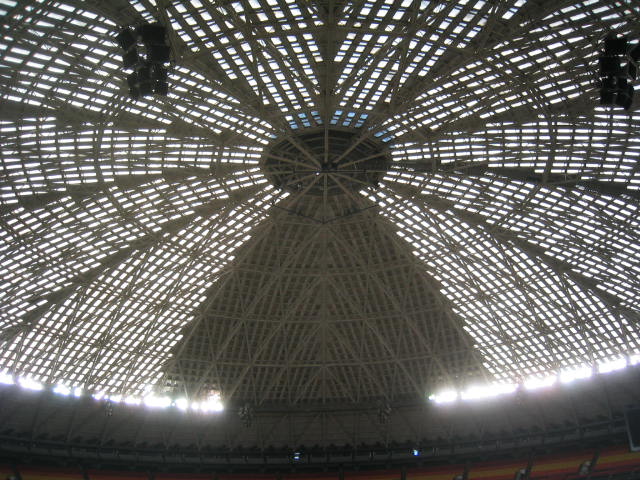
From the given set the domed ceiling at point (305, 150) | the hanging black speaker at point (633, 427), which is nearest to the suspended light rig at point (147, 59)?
the domed ceiling at point (305, 150)

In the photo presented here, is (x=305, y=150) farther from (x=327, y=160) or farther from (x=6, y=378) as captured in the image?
(x=6, y=378)

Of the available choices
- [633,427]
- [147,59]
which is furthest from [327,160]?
[633,427]

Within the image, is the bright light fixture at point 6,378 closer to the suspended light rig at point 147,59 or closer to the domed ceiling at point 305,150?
the domed ceiling at point 305,150

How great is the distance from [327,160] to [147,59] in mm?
18957

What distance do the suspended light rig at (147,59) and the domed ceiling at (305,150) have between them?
440 cm

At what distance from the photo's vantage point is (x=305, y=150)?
39.0 m

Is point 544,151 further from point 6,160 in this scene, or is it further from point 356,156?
point 6,160

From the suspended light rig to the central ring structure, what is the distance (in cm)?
1646

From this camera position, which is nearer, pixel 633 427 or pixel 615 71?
pixel 615 71

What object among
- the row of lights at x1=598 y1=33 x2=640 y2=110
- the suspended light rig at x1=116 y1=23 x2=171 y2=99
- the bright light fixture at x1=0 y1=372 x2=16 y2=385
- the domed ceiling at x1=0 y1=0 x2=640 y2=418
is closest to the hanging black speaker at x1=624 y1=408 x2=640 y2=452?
the domed ceiling at x1=0 y1=0 x2=640 y2=418

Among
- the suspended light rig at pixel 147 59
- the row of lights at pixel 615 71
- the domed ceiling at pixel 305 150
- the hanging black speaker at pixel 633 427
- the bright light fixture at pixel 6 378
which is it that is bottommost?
the hanging black speaker at pixel 633 427

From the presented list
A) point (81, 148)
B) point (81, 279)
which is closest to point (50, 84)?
point (81, 148)

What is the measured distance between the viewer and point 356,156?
4047 cm

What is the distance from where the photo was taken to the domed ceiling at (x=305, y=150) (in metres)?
30.2
